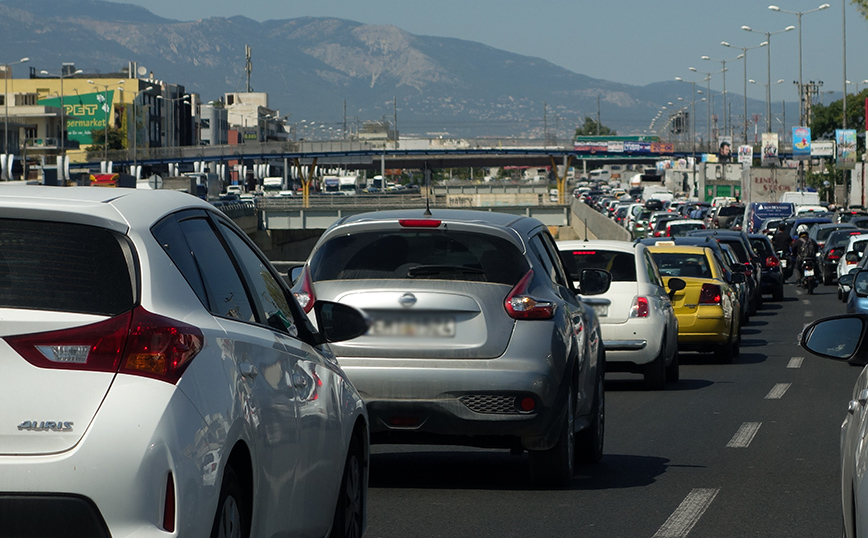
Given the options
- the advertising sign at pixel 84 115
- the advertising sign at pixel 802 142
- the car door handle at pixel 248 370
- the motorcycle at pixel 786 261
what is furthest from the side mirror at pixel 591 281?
the advertising sign at pixel 84 115

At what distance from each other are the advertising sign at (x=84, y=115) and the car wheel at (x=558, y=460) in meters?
138

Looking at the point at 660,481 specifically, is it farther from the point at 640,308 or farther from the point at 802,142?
the point at 802,142

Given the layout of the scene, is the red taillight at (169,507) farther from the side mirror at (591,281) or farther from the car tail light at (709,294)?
the car tail light at (709,294)

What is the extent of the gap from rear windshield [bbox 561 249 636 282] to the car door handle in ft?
37.5

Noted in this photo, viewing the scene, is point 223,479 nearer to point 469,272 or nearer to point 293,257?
point 469,272

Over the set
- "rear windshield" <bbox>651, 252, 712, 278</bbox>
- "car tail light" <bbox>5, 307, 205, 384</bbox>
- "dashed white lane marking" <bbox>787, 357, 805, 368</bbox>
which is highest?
"car tail light" <bbox>5, 307, 205, 384</bbox>

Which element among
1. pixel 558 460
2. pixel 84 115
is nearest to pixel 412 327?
pixel 558 460

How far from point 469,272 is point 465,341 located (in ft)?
1.40

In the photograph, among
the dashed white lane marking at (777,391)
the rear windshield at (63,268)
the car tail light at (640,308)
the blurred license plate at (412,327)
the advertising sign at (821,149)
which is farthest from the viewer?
the advertising sign at (821,149)

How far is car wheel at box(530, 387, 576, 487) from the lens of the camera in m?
8.48

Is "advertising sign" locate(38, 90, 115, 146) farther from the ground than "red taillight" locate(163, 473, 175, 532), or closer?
farther from the ground

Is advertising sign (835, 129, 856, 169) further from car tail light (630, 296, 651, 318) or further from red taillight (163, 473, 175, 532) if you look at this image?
red taillight (163, 473, 175, 532)

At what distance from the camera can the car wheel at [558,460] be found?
848 cm

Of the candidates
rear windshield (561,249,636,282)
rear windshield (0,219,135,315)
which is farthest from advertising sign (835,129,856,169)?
rear windshield (0,219,135,315)
